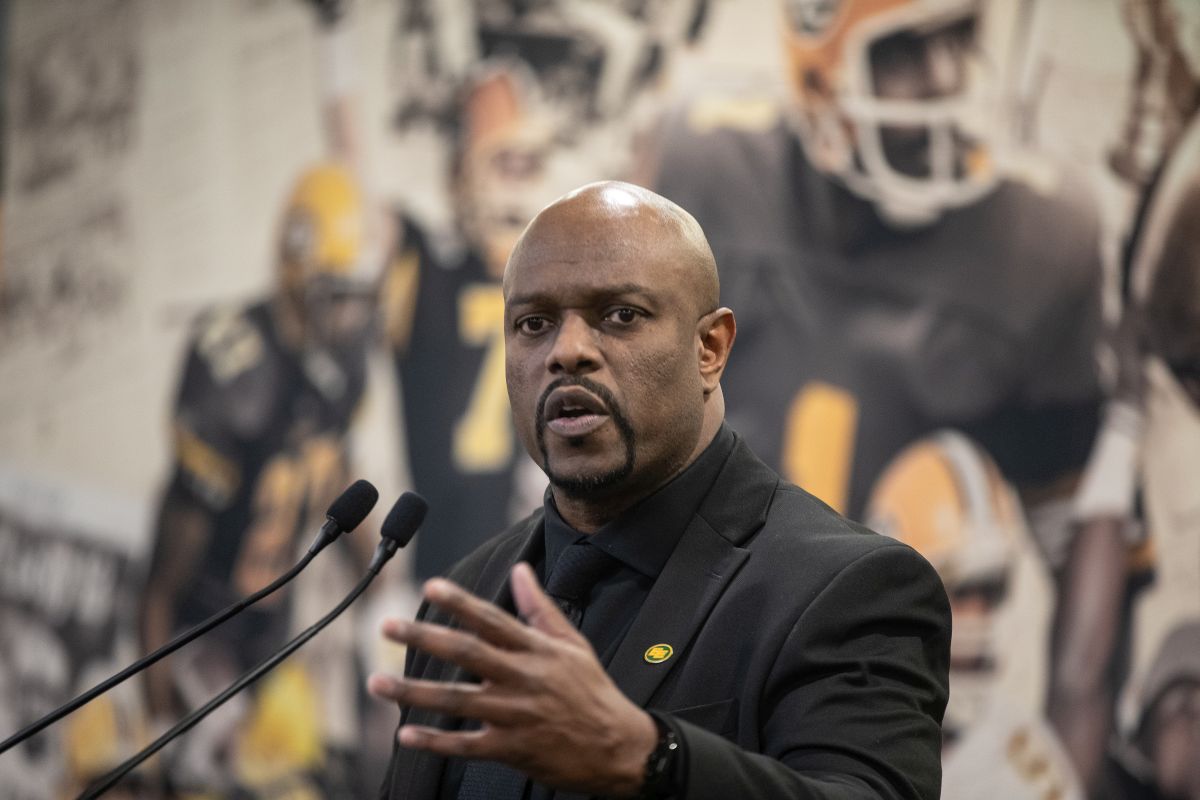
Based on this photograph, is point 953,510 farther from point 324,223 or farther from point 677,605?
point 324,223

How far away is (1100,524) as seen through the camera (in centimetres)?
383

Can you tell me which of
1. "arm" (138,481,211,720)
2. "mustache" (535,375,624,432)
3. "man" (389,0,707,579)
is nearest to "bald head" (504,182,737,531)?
"mustache" (535,375,624,432)

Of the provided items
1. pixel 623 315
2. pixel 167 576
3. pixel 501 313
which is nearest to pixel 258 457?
pixel 167 576

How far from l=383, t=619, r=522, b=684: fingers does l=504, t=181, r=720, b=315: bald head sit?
2.80 feet

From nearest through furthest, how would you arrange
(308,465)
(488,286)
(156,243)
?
(488,286), (308,465), (156,243)

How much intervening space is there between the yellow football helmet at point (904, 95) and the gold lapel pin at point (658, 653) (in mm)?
2652

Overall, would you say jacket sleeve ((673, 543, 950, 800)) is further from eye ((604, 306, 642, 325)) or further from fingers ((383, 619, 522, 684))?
eye ((604, 306, 642, 325))

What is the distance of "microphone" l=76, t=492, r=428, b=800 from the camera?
1838mm

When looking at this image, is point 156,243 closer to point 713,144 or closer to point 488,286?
point 488,286

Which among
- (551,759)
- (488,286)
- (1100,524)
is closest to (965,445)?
(1100,524)

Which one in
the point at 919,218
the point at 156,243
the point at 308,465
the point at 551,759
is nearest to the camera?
the point at 551,759

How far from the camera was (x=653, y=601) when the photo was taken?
195 cm

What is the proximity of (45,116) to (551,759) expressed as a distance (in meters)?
5.76

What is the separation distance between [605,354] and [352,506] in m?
0.48
